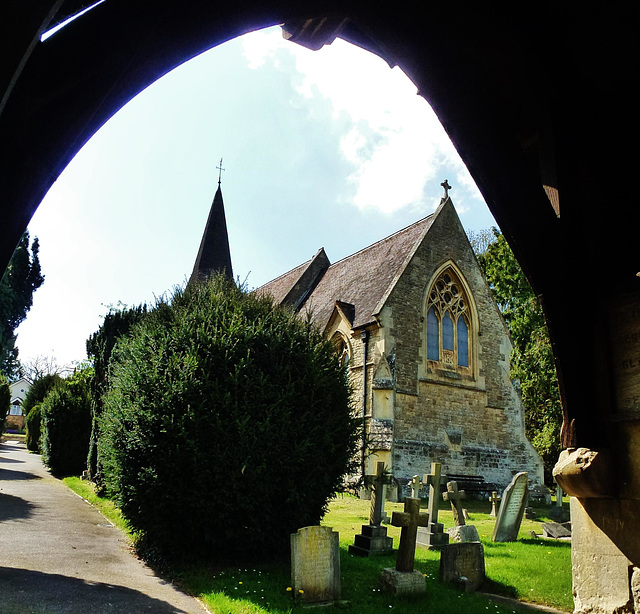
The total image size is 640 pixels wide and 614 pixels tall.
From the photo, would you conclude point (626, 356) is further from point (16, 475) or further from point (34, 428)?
point (34, 428)

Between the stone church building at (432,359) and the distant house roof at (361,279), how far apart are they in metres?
0.07

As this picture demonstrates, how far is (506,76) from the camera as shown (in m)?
3.12

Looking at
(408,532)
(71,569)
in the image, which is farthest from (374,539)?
(71,569)

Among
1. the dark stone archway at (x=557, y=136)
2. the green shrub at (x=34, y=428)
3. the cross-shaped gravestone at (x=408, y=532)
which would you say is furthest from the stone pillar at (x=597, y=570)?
the green shrub at (x=34, y=428)

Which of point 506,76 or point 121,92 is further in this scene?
point 506,76

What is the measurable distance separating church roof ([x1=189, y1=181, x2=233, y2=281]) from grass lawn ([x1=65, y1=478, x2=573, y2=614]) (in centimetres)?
1929

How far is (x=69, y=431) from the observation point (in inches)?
740

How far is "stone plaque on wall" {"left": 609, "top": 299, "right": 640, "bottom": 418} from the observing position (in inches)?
121

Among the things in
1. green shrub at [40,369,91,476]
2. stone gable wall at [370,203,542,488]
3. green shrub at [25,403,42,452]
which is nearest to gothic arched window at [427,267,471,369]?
stone gable wall at [370,203,542,488]

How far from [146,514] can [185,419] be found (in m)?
1.42

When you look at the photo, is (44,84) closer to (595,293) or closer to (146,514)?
(595,293)

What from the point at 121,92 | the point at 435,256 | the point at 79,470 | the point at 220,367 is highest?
the point at 435,256

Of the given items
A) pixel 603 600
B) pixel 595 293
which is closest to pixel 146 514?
pixel 603 600

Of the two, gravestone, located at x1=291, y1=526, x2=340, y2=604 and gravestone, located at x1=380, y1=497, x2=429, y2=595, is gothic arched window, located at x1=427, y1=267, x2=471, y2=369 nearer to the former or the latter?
gravestone, located at x1=380, y1=497, x2=429, y2=595
